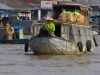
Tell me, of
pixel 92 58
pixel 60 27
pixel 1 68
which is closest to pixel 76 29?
pixel 60 27

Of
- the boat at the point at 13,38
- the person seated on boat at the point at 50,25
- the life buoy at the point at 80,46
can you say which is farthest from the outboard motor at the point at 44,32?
the boat at the point at 13,38

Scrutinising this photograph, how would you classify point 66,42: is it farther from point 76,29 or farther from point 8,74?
point 8,74

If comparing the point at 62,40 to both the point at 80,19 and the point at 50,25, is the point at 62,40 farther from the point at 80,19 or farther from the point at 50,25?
the point at 80,19

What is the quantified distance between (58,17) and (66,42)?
3.26 meters

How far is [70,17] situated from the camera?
2072 centimetres

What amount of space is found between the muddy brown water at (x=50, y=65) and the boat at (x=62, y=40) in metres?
0.45

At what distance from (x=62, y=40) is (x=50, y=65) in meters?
3.60

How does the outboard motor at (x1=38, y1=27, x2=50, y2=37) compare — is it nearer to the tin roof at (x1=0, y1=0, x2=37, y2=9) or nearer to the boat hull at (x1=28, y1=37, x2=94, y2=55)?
the boat hull at (x1=28, y1=37, x2=94, y2=55)

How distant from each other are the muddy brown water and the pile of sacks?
200 centimetres

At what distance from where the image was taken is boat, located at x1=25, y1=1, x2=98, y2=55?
19.1 meters

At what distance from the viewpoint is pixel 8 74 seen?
1358 cm

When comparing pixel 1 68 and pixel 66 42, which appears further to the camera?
pixel 66 42

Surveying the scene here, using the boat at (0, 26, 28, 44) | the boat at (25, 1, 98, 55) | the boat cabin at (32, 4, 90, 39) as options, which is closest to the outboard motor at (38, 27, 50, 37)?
the boat at (25, 1, 98, 55)

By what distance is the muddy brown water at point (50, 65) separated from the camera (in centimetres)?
1416
